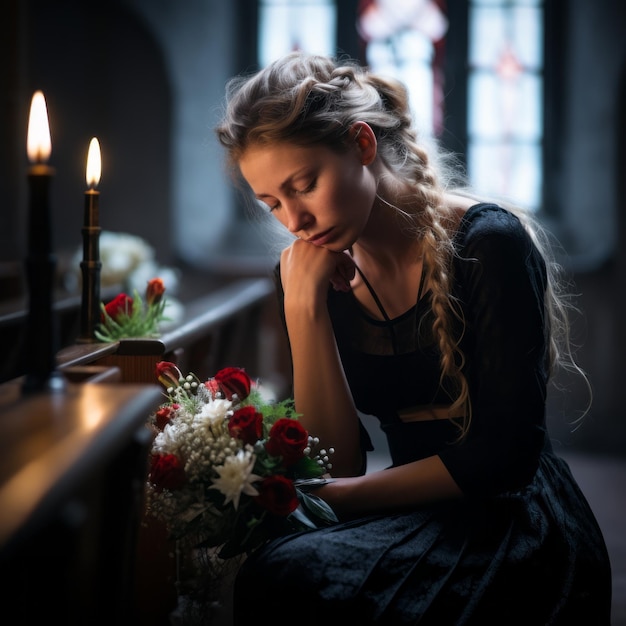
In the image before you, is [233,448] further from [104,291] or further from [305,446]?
[104,291]

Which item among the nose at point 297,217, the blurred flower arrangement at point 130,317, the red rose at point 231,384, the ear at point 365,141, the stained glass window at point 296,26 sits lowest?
the red rose at point 231,384

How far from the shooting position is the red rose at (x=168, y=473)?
4.68ft

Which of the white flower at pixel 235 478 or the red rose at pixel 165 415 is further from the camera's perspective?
the red rose at pixel 165 415

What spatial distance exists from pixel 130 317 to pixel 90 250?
0.21 m

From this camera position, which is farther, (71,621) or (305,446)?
(305,446)

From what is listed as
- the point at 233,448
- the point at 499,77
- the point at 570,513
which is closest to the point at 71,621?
the point at 233,448

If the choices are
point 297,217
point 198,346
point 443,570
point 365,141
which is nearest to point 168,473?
point 443,570

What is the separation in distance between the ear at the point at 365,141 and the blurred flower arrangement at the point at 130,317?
0.61 metres

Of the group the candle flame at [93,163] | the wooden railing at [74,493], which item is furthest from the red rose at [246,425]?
the candle flame at [93,163]

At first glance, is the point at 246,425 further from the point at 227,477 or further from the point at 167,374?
the point at 167,374

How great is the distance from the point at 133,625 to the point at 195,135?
471 cm

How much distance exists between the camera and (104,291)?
4031 mm

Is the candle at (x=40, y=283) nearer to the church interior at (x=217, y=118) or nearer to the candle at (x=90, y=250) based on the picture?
the candle at (x=90, y=250)

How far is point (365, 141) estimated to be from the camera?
1865mm
